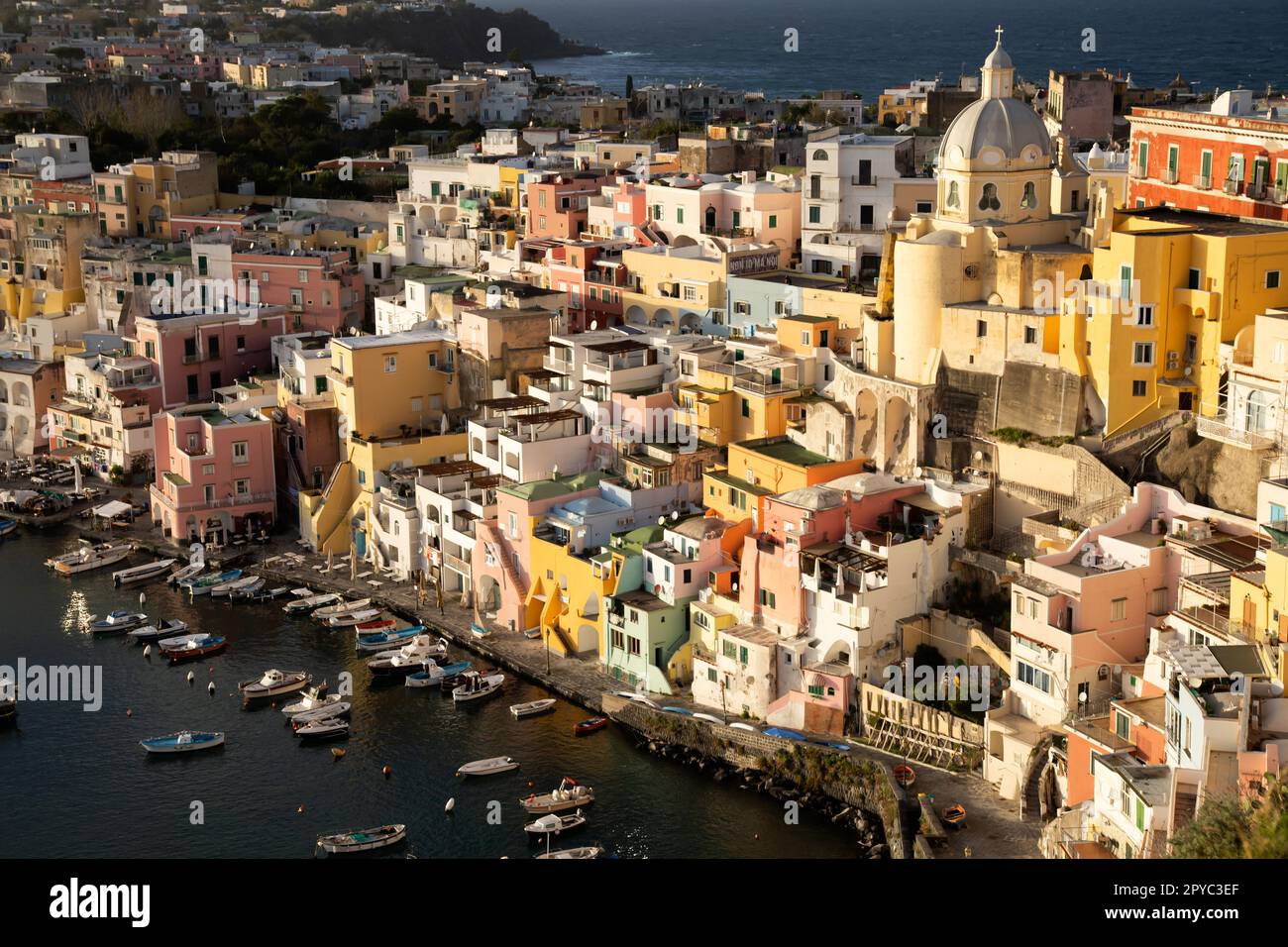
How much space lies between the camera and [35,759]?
21.5m

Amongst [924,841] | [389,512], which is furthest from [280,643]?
[924,841]

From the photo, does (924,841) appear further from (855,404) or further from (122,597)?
(122,597)

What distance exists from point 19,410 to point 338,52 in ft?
148

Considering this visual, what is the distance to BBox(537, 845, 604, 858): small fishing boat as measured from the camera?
18453 millimetres

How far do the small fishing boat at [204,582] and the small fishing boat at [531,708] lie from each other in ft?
22.9

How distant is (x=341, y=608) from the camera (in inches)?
1021

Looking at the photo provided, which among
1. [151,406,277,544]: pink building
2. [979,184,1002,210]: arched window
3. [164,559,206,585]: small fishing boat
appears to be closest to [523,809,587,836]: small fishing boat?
[979,184,1002,210]: arched window

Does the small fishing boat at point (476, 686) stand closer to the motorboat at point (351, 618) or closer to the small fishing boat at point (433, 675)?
the small fishing boat at point (433, 675)

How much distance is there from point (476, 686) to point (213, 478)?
875cm

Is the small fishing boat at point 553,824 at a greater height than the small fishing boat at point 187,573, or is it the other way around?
the small fishing boat at point 187,573

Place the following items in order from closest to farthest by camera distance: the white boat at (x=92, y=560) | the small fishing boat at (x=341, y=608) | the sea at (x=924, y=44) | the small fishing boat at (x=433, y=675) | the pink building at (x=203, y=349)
A: the small fishing boat at (x=433, y=675) → the small fishing boat at (x=341, y=608) → the white boat at (x=92, y=560) → the pink building at (x=203, y=349) → the sea at (x=924, y=44)

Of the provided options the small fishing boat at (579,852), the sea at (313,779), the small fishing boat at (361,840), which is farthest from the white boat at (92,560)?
the small fishing boat at (579,852)

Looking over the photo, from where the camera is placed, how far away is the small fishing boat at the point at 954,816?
18031 mm

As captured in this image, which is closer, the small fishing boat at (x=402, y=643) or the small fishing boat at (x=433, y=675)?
the small fishing boat at (x=433, y=675)
